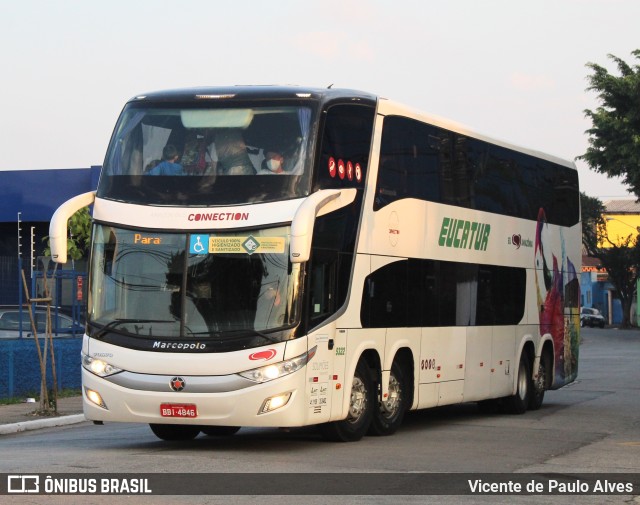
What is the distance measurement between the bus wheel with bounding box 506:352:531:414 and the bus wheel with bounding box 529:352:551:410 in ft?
0.66

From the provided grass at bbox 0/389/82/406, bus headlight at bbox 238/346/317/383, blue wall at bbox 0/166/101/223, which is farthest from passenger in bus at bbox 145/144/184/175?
blue wall at bbox 0/166/101/223

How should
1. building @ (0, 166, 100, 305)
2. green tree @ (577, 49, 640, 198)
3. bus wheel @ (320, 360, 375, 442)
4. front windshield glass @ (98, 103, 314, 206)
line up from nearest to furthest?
front windshield glass @ (98, 103, 314, 206) < bus wheel @ (320, 360, 375, 442) < building @ (0, 166, 100, 305) < green tree @ (577, 49, 640, 198)

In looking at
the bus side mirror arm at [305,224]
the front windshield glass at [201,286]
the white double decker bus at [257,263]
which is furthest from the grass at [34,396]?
the bus side mirror arm at [305,224]

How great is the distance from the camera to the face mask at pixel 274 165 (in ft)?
45.6

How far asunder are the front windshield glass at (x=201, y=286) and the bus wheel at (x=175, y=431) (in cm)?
196

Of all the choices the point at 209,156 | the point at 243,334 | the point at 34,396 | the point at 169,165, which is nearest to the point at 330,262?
the point at 243,334

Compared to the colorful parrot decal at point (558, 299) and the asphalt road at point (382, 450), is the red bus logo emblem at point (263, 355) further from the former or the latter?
the colorful parrot decal at point (558, 299)

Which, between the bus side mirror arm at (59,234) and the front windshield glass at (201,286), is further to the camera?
the bus side mirror arm at (59,234)

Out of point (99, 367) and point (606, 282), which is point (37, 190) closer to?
point (99, 367)

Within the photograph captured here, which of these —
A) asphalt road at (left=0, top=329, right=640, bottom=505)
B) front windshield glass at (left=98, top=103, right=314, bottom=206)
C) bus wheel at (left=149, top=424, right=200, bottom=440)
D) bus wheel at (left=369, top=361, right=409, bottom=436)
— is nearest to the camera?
asphalt road at (left=0, top=329, right=640, bottom=505)

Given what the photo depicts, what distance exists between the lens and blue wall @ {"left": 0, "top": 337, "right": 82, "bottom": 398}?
22.5 meters

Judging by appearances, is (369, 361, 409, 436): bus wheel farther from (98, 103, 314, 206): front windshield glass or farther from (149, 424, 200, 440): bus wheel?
(98, 103, 314, 206): front windshield glass

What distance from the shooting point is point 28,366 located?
75.5ft

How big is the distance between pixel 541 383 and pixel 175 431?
8.26m
